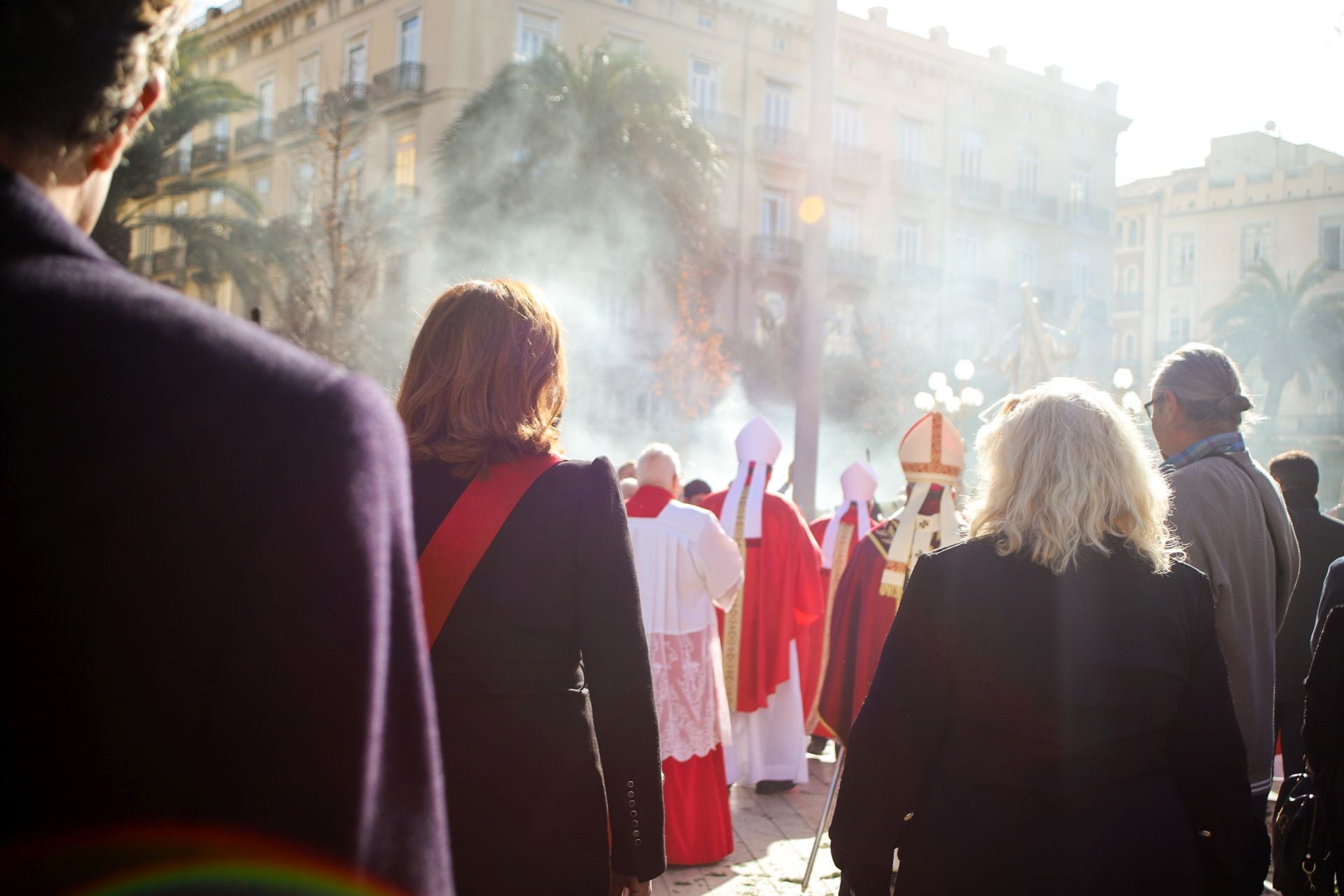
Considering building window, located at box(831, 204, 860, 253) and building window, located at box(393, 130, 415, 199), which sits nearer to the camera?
building window, located at box(393, 130, 415, 199)

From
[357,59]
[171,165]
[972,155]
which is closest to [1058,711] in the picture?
[171,165]

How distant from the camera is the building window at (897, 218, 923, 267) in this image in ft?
127

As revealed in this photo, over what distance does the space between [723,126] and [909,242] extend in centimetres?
917

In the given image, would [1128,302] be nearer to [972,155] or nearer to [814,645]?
[972,155]

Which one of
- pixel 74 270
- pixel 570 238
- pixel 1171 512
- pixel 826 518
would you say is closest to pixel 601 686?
pixel 74 270

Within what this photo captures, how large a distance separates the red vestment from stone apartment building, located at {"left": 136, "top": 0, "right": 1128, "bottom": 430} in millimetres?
19845

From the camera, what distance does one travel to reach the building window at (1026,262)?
4234 cm

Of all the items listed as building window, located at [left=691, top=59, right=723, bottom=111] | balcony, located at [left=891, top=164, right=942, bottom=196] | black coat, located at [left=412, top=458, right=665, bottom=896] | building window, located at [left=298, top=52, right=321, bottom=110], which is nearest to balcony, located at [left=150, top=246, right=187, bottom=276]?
building window, located at [left=298, top=52, right=321, bottom=110]

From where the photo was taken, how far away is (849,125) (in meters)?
37.8

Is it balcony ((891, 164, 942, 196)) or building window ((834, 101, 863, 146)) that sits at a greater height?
building window ((834, 101, 863, 146))

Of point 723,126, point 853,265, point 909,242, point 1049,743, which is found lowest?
point 1049,743

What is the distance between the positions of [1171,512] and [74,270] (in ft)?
11.7

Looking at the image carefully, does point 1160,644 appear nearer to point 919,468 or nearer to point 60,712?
point 60,712

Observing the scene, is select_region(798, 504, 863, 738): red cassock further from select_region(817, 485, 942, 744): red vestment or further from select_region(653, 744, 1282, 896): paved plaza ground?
select_region(817, 485, 942, 744): red vestment
